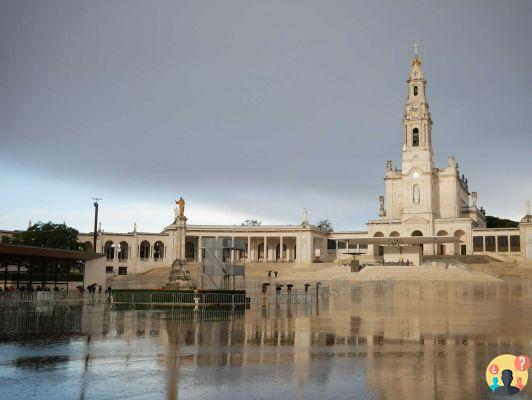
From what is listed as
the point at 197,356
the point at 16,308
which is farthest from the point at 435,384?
the point at 16,308

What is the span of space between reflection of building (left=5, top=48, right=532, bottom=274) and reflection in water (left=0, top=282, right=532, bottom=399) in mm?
76180

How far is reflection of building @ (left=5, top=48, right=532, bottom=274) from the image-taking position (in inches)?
3798

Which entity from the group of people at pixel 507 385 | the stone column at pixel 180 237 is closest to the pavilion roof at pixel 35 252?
the stone column at pixel 180 237

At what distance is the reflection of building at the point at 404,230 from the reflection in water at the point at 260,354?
7618cm

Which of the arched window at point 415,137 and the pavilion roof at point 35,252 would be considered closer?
the pavilion roof at point 35,252

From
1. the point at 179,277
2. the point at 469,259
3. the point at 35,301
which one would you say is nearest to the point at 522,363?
the point at 35,301

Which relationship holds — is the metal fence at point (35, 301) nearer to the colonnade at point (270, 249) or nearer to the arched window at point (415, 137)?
the colonnade at point (270, 249)

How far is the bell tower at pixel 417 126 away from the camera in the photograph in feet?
343

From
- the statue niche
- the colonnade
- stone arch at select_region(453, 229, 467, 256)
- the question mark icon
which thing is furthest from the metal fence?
the statue niche

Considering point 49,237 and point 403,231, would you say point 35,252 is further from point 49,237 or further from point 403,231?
point 403,231

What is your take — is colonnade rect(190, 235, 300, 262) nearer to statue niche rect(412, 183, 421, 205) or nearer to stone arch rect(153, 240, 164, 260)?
stone arch rect(153, 240, 164, 260)

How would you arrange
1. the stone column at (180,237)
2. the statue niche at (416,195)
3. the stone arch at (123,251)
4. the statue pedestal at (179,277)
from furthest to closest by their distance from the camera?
1. the stone arch at (123,251)
2. the statue niche at (416,195)
3. the stone column at (180,237)
4. the statue pedestal at (179,277)

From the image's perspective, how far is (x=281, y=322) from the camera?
20.8 m

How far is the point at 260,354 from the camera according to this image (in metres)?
13.4
